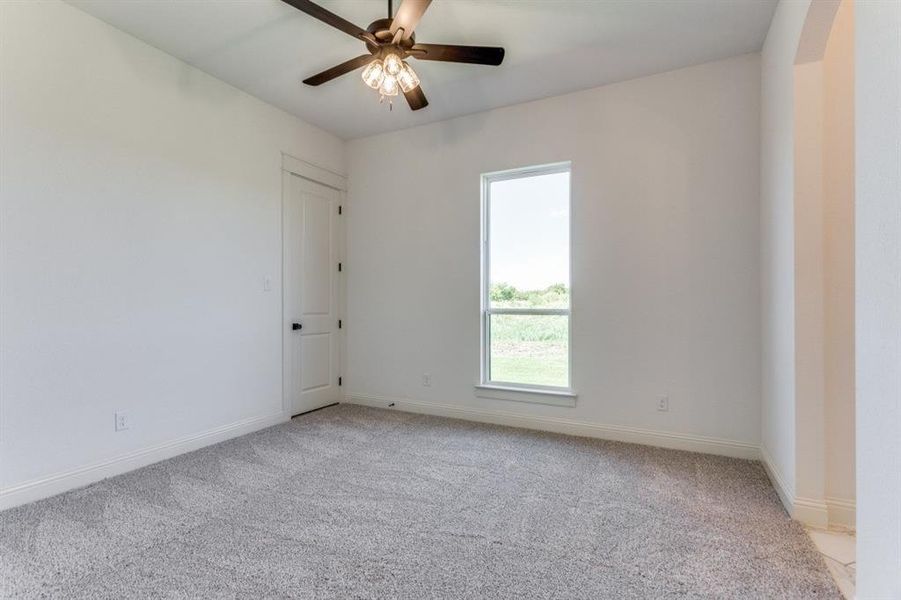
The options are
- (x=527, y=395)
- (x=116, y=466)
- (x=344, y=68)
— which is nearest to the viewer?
(x=344, y=68)

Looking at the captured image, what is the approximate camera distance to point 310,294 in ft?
13.6

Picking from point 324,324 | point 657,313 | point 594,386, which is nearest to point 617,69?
point 657,313

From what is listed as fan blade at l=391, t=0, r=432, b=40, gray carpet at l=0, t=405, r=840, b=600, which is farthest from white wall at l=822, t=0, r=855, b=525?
fan blade at l=391, t=0, r=432, b=40

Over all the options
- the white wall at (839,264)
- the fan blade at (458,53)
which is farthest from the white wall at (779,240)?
the fan blade at (458,53)

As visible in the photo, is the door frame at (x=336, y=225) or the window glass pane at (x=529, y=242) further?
the door frame at (x=336, y=225)

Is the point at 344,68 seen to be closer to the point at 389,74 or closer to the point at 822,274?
the point at 389,74

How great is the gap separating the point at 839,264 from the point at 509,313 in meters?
2.24

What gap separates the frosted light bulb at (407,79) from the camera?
89.7 inches

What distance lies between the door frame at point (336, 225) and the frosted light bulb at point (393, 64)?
1983 millimetres

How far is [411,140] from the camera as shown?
13.6 ft

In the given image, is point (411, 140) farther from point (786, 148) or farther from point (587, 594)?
point (587, 594)

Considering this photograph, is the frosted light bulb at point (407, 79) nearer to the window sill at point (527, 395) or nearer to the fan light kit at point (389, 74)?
the fan light kit at point (389, 74)

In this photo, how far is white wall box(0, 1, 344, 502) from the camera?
2.26 meters

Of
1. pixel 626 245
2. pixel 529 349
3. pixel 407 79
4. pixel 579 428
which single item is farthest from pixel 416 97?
pixel 579 428
